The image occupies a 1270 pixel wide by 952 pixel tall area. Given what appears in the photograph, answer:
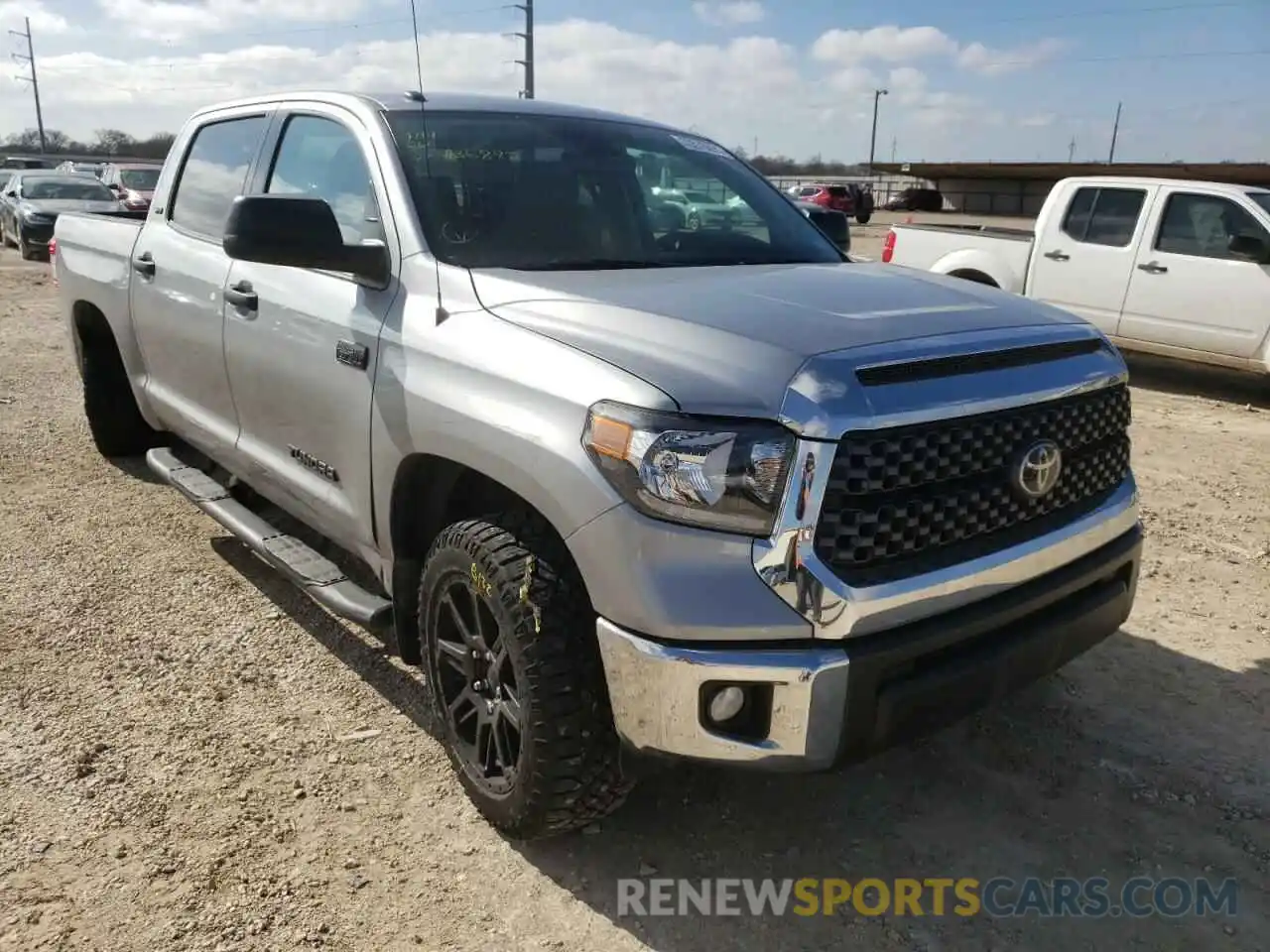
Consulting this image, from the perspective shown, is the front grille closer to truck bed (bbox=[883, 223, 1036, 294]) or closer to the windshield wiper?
the windshield wiper

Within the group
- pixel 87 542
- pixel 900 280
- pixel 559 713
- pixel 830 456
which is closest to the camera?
pixel 830 456

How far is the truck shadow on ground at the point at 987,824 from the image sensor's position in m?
2.45

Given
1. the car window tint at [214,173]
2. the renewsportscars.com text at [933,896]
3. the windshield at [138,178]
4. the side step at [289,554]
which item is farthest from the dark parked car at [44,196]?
the renewsportscars.com text at [933,896]

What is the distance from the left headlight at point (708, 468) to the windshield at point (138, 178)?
22.7m

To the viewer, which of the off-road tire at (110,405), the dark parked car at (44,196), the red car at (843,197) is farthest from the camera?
the red car at (843,197)

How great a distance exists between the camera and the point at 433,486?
9.50ft

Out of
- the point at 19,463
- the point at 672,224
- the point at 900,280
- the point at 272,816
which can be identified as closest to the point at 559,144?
the point at 672,224

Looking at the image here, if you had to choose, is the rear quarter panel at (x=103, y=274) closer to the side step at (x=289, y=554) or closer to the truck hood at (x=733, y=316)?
the side step at (x=289, y=554)

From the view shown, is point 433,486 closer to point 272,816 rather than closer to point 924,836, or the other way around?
Answer: point 272,816

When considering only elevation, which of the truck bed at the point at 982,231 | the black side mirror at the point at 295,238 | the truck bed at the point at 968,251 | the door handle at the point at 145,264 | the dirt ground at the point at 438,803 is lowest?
the dirt ground at the point at 438,803

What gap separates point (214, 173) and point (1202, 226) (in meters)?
8.06

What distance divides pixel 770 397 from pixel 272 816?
1.83m

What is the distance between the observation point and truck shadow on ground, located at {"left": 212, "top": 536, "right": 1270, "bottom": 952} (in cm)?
245

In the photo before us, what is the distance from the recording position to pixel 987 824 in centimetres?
284
